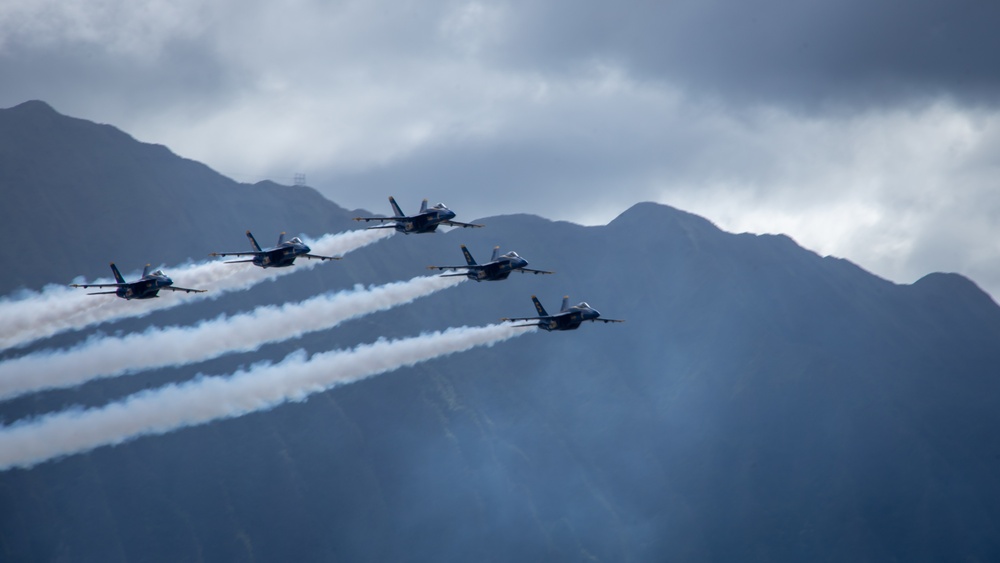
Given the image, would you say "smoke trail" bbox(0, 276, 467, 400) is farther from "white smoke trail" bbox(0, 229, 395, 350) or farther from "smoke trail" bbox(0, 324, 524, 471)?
"smoke trail" bbox(0, 324, 524, 471)

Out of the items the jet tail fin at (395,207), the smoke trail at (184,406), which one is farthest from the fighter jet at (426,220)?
the smoke trail at (184,406)

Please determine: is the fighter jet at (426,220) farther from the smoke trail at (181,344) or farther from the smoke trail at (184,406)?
the smoke trail at (184,406)

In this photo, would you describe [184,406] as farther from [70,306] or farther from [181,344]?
[70,306]

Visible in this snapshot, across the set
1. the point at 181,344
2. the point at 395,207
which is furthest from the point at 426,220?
the point at 181,344

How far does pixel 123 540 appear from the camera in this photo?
579 feet

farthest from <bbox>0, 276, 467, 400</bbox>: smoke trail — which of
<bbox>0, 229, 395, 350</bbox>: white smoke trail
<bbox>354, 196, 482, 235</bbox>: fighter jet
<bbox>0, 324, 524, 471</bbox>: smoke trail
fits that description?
<bbox>354, 196, 482, 235</bbox>: fighter jet

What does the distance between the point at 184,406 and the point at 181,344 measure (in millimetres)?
5757

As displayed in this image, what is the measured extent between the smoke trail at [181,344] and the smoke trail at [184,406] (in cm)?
399

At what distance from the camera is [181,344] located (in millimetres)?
103500

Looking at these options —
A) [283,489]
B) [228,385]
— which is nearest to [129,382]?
[283,489]

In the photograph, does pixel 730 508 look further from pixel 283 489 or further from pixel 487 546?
pixel 283 489

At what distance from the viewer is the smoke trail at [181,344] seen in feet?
315

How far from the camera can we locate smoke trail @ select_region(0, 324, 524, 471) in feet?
315

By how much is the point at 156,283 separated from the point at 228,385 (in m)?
19.3
